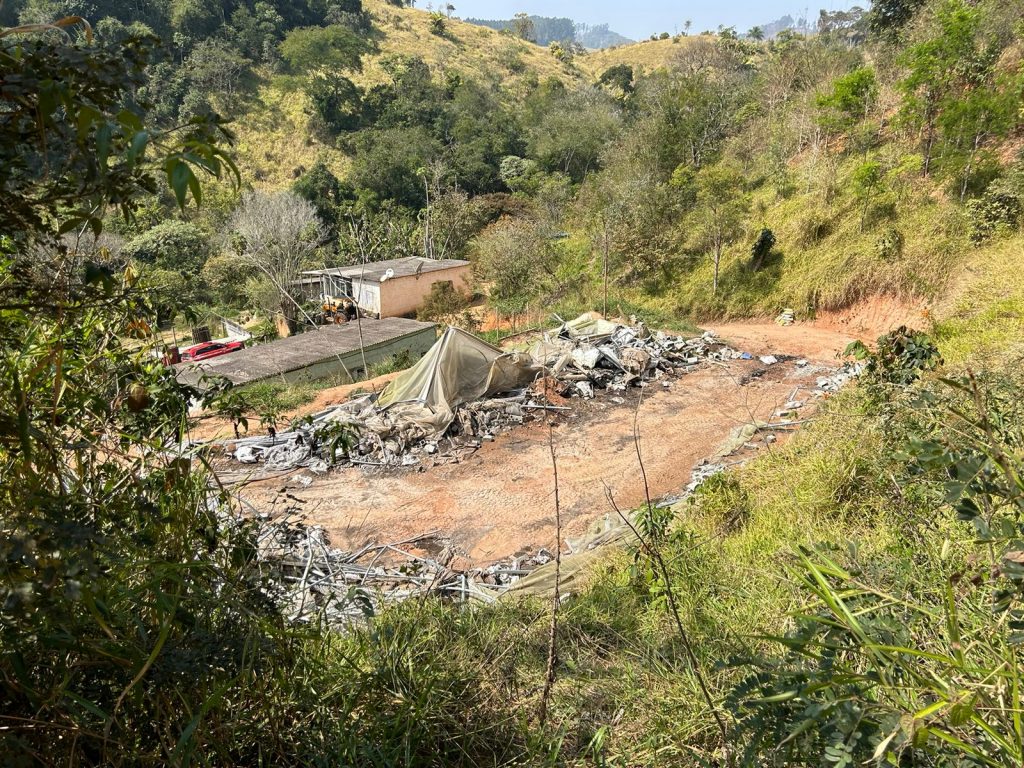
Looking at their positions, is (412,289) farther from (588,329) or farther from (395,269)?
(588,329)

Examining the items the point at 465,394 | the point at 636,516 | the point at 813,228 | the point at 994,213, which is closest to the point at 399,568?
the point at 636,516

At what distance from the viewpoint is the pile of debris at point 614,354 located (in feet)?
38.4

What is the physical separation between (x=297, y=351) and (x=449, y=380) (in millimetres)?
5717

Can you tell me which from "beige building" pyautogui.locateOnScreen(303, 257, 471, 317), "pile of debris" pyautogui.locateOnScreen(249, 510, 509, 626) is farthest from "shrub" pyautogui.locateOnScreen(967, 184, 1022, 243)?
"beige building" pyautogui.locateOnScreen(303, 257, 471, 317)

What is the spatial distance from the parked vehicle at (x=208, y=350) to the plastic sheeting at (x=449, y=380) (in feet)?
23.2

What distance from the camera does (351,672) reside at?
2.31 metres

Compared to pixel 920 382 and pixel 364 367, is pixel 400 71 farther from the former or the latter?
pixel 920 382

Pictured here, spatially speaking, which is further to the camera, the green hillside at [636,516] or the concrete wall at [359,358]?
the concrete wall at [359,358]

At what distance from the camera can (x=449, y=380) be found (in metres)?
10.6

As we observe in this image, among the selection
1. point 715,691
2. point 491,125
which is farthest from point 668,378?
point 491,125

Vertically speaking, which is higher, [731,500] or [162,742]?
[162,742]

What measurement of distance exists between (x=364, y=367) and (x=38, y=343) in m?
12.3

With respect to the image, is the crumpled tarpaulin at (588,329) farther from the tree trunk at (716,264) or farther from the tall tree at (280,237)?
the tall tree at (280,237)

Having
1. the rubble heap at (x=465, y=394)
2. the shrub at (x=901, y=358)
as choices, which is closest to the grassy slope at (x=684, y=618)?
the shrub at (x=901, y=358)
